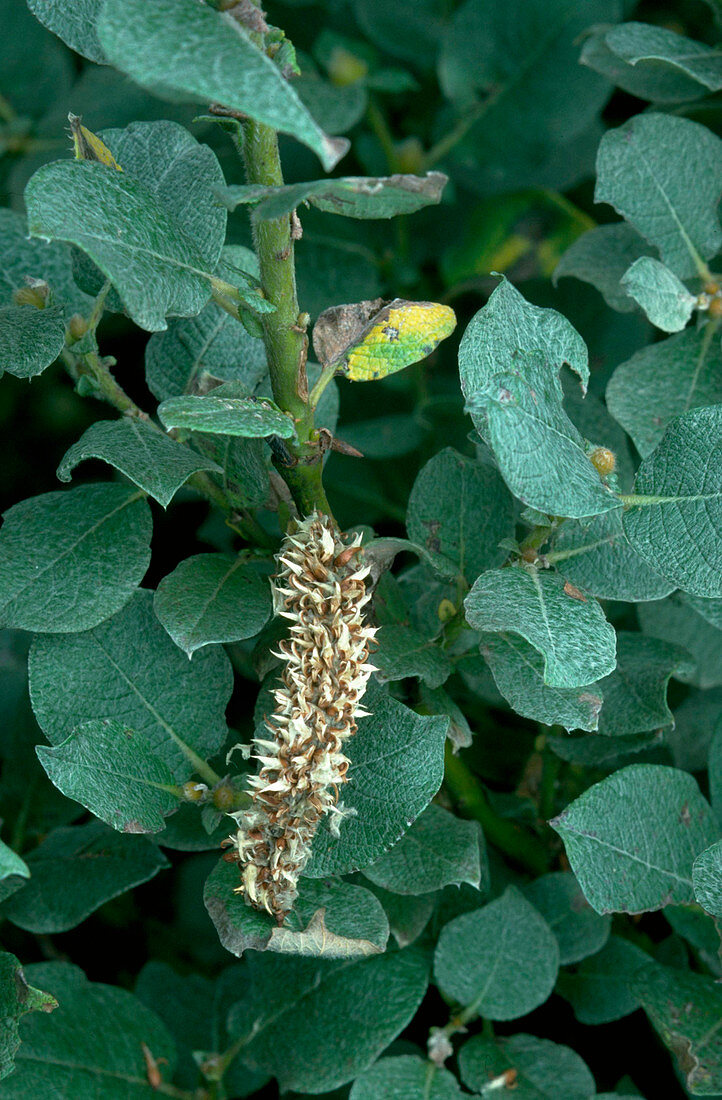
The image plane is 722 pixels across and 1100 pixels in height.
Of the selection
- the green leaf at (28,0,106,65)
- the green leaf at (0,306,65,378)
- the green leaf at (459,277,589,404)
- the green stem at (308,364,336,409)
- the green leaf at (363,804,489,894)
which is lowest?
the green leaf at (363,804,489,894)

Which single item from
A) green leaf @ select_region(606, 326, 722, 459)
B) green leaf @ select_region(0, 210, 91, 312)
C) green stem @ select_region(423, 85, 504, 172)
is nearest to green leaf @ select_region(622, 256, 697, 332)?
green leaf @ select_region(606, 326, 722, 459)

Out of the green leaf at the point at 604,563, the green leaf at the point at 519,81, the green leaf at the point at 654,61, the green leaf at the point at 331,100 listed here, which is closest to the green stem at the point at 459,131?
the green leaf at the point at 519,81

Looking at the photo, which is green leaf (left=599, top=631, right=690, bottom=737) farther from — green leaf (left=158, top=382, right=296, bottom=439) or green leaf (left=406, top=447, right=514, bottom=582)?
green leaf (left=158, top=382, right=296, bottom=439)

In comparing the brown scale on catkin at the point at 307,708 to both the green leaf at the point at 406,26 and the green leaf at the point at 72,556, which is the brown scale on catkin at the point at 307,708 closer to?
the green leaf at the point at 72,556

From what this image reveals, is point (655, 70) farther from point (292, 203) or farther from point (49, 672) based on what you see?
point (49, 672)

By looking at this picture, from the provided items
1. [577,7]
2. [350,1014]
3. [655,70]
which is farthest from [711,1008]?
[577,7]
